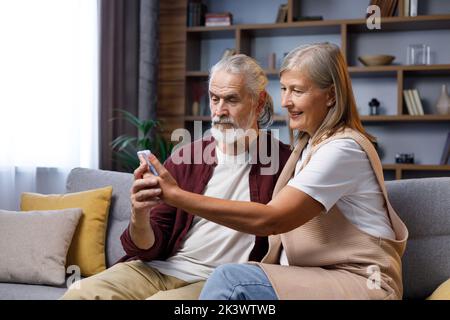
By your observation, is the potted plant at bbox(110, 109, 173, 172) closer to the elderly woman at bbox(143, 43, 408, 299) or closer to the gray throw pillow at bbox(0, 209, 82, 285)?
the gray throw pillow at bbox(0, 209, 82, 285)

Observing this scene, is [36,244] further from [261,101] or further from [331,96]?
[331,96]

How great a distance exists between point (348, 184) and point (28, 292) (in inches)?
52.0

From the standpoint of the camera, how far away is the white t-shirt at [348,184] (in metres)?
1.42

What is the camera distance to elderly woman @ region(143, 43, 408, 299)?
139 centimetres

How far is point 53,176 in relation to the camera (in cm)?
351

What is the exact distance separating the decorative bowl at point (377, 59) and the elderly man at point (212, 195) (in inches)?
86.8

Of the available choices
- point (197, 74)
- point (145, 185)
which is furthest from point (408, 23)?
point (145, 185)

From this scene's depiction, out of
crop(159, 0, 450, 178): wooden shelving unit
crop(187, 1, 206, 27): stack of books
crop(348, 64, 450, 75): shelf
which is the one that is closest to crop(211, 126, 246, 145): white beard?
crop(159, 0, 450, 178): wooden shelving unit

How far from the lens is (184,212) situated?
6.19 feet

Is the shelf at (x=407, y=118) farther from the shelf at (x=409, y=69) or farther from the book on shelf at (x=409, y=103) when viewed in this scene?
the shelf at (x=409, y=69)

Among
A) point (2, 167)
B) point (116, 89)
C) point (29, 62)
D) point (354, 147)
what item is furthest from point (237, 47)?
point (354, 147)

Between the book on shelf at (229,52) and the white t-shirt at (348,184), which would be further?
the book on shelf at (229,52)

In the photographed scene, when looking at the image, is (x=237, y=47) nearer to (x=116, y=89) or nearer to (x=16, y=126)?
(x=116, y=89)

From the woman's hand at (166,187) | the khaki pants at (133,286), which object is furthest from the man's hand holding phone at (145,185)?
the khaki pants at (133,286)
